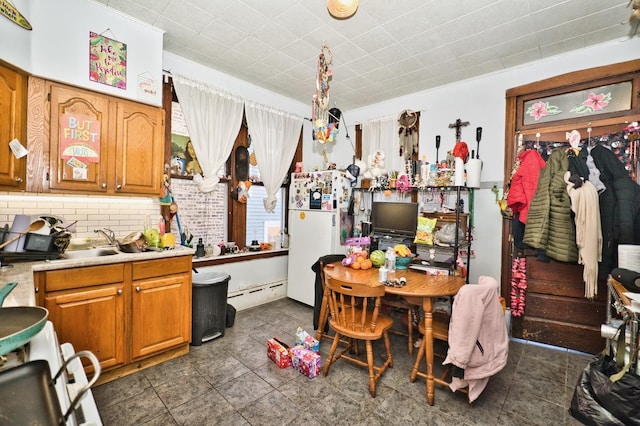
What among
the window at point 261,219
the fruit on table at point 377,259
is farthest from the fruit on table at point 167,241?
the fruit on table at point 377,259

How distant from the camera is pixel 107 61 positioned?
2.31 m

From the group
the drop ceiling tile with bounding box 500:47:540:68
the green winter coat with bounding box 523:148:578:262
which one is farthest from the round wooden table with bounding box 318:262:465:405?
the drop ceiling tile with bounding box 500:47:540:68

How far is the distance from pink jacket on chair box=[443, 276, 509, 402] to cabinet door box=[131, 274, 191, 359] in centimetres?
209

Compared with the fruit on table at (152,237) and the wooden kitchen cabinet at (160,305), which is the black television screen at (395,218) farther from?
the fruit on table at (152,237)

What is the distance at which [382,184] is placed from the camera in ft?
12.1

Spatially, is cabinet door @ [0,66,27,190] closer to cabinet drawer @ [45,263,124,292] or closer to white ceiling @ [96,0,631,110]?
cabinet drawer @ [45,263,124,292]

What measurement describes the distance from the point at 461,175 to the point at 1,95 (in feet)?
12.2

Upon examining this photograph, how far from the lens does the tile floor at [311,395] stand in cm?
181

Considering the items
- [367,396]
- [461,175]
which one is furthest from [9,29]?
[461,175]

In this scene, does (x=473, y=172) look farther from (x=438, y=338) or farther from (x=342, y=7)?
(x=342, y=7)

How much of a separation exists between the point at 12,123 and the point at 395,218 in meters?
3.35

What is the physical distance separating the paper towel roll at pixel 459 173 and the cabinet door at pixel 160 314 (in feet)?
9.05

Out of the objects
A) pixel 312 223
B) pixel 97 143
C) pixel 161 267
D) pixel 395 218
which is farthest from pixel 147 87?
pixel 395 218

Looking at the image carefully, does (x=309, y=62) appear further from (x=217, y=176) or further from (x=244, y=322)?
(x=244, y=322)
